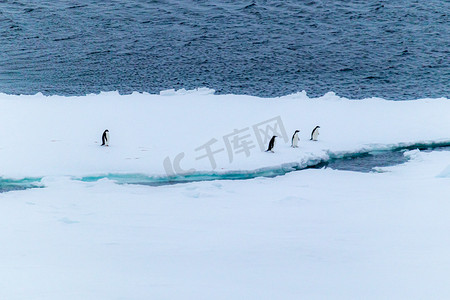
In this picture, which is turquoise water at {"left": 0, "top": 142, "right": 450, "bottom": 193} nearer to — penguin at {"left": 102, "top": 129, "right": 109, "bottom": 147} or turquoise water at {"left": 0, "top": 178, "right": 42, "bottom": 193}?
turquoise water at {"left": 0, "top": 178, "right": 42, "bottom": 193}

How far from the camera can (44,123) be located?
1541 centimetres

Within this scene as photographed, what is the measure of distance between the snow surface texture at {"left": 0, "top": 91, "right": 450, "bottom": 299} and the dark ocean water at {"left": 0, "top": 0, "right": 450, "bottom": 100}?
3.95m

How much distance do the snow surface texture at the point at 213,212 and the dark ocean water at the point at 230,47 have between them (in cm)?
395

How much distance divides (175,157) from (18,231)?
5.15 meters

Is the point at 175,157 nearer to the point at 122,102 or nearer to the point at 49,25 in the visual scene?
the point at 122,102

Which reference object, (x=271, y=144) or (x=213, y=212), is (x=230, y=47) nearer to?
(x=271, y=144)

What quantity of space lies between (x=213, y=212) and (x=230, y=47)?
600 inches

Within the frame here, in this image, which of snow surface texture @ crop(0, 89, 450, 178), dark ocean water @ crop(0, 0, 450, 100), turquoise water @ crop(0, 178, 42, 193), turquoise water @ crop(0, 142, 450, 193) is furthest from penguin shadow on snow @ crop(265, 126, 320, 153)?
dark ocean water @ crop(0, 0, 450, 100)

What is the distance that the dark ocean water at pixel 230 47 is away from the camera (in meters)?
21.3

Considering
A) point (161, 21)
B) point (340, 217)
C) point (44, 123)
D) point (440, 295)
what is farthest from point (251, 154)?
point (161, 21)

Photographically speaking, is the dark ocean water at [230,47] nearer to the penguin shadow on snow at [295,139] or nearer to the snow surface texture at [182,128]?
the snow surface texture at [182,128]

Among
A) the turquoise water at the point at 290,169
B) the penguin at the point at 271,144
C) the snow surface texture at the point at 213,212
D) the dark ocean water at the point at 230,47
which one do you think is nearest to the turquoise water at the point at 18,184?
the turquoise water at the point at 290,169

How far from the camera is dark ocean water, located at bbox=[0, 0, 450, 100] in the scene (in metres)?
21.3

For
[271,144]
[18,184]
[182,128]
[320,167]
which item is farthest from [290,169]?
[18,184]
